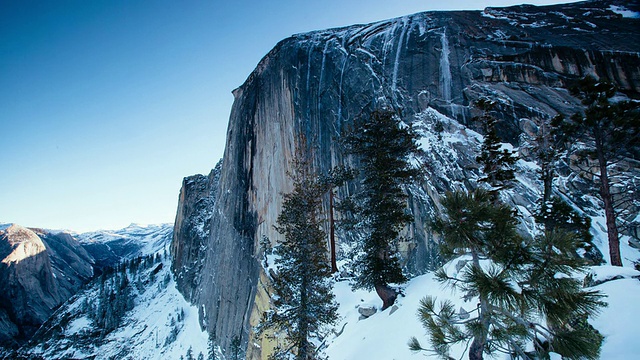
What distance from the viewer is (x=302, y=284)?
11922mm

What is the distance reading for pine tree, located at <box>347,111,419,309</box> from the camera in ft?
38.2

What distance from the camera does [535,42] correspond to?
81.2ft

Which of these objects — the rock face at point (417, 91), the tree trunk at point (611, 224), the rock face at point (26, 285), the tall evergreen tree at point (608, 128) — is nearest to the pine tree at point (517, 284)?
the tree trunk at point (611, 224)

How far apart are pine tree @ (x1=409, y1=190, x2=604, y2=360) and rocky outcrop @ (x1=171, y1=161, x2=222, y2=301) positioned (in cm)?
7632

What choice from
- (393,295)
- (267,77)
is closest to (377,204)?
(393,295)

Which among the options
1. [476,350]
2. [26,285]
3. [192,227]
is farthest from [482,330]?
[26,285]

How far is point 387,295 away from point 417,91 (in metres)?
20.1

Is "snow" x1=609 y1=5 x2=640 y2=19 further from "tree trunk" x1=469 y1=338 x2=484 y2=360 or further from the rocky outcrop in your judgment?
the rocky outcrop

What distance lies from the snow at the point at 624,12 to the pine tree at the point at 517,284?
35099mm

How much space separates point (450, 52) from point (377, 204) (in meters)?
21.9

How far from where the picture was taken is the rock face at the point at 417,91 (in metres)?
21.0

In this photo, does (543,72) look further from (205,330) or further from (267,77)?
(205,330)

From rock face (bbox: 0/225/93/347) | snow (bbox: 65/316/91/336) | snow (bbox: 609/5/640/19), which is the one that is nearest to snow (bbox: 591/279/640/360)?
snow (bbox: 609/5/640/19)

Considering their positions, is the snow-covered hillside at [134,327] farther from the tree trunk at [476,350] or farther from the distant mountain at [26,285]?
the tree trunk at [476,350]
